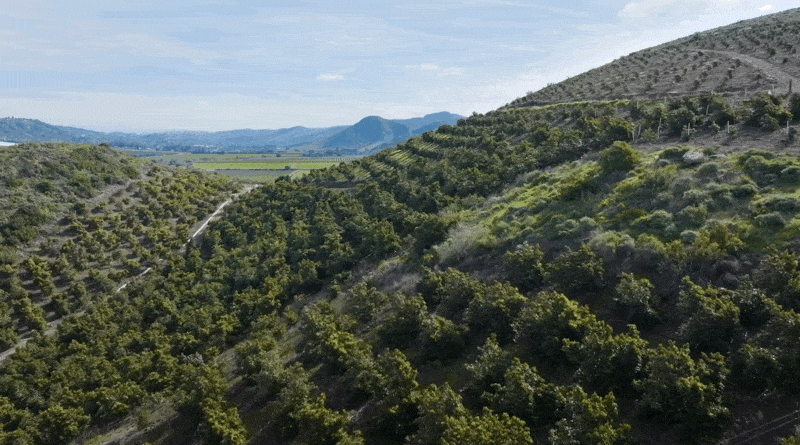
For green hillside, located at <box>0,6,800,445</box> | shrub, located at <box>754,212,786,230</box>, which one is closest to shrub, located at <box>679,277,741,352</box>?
green hillside, located at <box>0,6,800,445</box>

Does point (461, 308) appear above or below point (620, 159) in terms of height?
below

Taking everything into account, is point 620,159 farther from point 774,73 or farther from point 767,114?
point 774,73

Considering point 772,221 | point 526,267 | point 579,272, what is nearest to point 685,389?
point 579,272

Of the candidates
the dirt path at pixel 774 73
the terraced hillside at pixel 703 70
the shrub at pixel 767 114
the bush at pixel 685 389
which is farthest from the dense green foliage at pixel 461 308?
the terraced hillside at pixel 703 70

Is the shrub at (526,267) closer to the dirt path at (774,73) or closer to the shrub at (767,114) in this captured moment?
the shrub at (767,114)

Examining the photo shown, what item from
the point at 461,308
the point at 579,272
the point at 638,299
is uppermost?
the point at 579,272

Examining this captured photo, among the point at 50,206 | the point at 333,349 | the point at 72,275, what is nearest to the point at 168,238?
the point at 72,275

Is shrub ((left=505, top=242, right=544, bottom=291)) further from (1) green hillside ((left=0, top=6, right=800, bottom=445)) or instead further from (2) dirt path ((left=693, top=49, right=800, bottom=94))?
(2) dirt path ((left=693, top=49, right=800, bottom=94))

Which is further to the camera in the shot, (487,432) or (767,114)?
(767,114)
